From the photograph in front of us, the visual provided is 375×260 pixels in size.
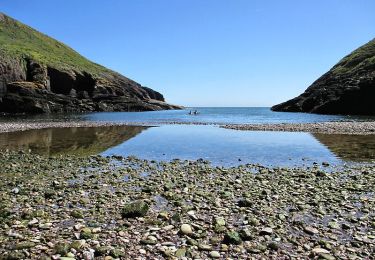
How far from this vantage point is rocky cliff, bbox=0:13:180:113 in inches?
4269

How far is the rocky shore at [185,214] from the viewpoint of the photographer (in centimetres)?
905

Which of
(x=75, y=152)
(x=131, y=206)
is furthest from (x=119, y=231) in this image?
→ (x=75, y=152)

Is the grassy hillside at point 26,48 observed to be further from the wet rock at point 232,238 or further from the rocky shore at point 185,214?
the wet rock at point 232,238

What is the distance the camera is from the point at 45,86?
5005 inches

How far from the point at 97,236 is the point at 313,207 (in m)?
7.81

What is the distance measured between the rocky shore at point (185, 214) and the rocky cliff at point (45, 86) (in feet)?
324

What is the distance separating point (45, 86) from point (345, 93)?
10899 centimetres

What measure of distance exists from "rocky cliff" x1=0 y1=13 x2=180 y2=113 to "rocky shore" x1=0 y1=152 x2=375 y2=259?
9878 cm

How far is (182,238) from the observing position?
9.85 m

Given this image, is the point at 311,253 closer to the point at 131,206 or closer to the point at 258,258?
the point at 258,258

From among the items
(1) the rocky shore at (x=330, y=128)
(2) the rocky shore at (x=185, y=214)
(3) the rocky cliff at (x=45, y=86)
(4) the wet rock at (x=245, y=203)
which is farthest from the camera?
(3) the rocky cliff at (x=45, y=86)

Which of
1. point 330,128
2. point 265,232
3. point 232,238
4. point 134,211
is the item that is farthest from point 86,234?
point 330,128

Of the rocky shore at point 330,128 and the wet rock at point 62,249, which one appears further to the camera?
the rocky shore at point 330,128

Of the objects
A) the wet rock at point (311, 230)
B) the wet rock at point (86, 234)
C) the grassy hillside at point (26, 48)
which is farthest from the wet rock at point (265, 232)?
the grassy hillside at point (26, 48)
